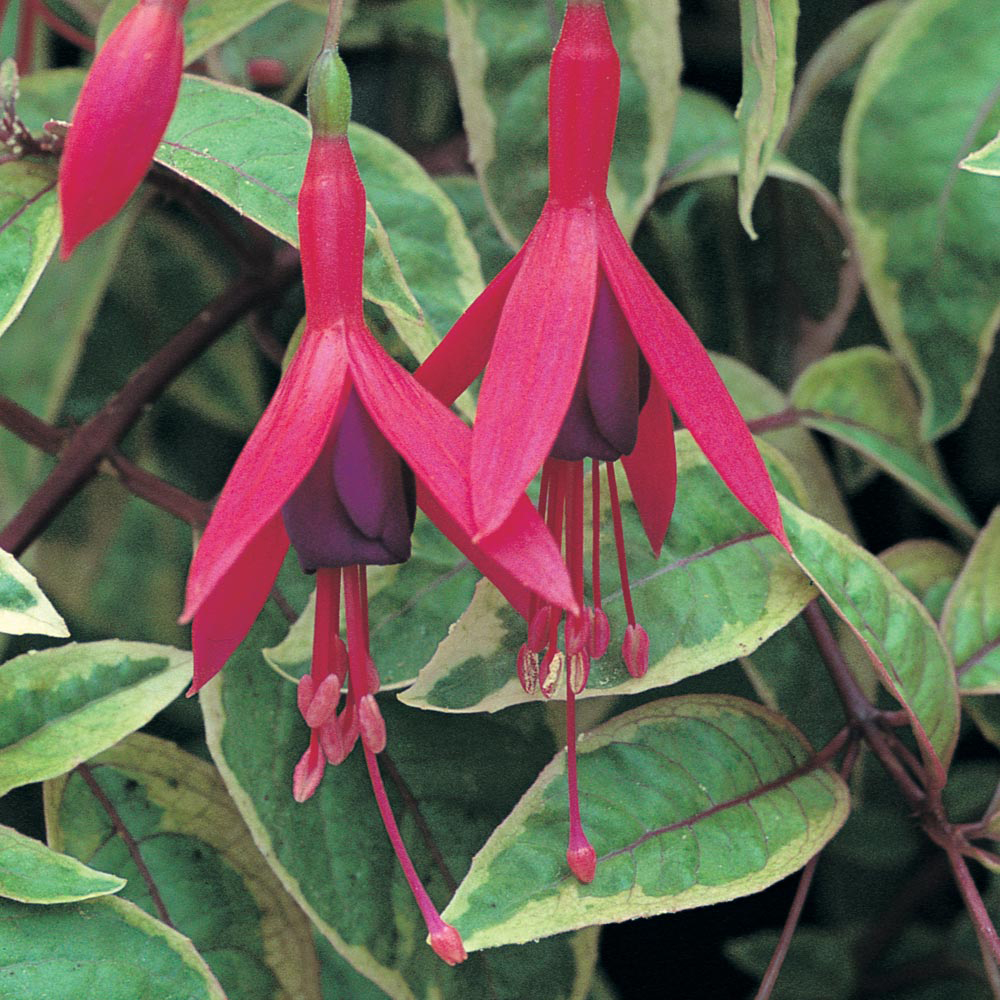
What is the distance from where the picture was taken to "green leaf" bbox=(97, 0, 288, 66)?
0.55 m

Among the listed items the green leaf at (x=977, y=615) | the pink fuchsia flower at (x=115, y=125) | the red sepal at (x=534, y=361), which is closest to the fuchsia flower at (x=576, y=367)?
the red sepal at (x=534, y=361)

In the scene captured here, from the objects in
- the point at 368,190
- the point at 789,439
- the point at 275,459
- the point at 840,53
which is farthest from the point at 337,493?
the point at 840,53

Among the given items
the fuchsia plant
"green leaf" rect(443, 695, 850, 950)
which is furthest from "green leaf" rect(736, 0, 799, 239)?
"green leaf" rect(443, 695, 850, 950)

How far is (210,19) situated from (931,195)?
1.18 ft

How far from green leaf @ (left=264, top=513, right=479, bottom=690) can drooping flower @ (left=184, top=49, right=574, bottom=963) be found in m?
0.07

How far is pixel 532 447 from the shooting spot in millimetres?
334

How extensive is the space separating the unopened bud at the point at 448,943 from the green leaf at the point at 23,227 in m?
0.26

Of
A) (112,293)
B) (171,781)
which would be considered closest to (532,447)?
(171,781)

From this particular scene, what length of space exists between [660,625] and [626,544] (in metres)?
0.04

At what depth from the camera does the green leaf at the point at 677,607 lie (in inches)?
17.9

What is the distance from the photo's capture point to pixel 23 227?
491mm

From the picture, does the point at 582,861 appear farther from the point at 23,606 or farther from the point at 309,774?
the point at 23,606

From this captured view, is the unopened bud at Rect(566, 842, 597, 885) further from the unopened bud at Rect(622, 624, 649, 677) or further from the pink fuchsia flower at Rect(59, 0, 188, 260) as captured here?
the pink fuchsia flower at Rect(59, 0, 188, 260)

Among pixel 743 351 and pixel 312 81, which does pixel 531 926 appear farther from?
pixel 743 351
